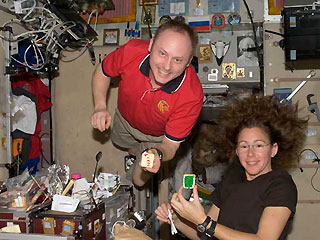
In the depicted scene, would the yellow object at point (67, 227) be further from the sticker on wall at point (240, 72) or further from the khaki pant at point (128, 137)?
the sticker on wall at point (240, 72)

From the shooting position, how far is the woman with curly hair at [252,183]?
183 cm

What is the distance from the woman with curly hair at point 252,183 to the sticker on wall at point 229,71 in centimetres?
142

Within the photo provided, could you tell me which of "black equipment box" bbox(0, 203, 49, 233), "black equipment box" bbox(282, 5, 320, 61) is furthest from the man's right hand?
"black equipment box" bbox(282, 5, 320, 61)

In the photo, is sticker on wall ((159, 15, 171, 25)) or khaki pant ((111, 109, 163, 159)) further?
sticker on wall ((159, 15, 171, 25))

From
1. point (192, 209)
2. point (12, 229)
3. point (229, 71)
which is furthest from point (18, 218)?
point (229, 71)

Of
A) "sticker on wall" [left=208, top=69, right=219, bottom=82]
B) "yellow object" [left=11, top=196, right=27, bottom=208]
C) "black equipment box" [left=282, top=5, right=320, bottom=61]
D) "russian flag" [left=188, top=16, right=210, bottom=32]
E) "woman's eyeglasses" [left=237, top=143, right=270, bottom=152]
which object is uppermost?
"russian flag" [left=188, top=16, right=210, bottom=32]

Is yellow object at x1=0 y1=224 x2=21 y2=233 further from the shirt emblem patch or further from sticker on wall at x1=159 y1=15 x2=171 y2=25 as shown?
sticker on wall at x1=159 y1=15 x2=171 y2=25

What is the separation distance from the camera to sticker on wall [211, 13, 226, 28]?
11.5ft

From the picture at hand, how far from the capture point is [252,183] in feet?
6.52

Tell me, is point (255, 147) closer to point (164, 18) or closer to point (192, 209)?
point (192, 209)

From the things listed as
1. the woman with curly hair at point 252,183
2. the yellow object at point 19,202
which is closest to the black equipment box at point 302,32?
the woman with curly hair at point 252,183

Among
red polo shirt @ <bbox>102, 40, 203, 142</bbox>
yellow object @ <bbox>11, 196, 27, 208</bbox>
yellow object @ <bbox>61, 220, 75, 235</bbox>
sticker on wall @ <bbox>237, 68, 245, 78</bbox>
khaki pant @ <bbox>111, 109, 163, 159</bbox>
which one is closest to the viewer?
yellow object @ <bbox>61, 220, 75, 235</bbox>

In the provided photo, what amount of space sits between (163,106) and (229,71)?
4.73 feet

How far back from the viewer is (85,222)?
213 centimetres
